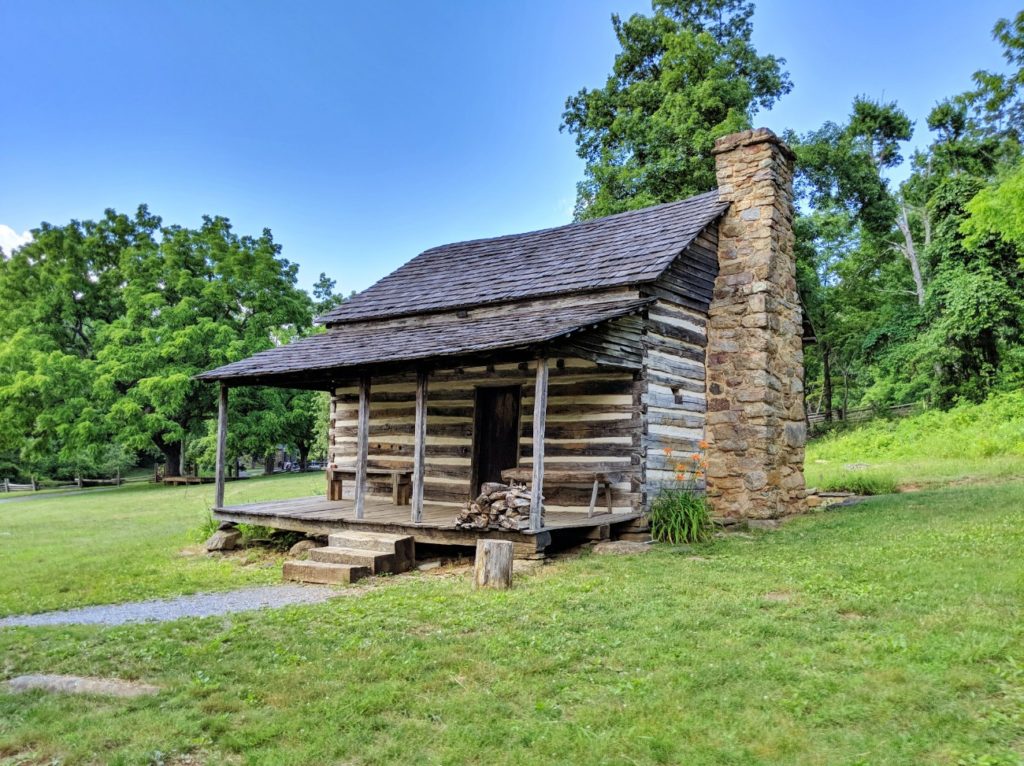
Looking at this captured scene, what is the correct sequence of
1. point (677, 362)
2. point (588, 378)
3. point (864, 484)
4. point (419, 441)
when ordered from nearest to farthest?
point (419, 441) < point (588, 378) < point (677, 362) < point (864, 484)

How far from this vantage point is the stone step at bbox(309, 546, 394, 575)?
898cm

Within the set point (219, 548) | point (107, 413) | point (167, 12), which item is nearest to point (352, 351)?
point (219, 548)

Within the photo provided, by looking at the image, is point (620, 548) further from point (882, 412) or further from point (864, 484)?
point (882, 412)

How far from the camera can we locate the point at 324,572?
346 inches

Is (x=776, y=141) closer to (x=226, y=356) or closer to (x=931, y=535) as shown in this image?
(x=931, y=535)

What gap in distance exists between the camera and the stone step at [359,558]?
29.5 feet

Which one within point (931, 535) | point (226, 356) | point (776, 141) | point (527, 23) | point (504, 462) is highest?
point (527, 23)

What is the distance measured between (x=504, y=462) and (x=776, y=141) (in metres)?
7.45

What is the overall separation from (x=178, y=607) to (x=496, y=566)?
345 centimetres

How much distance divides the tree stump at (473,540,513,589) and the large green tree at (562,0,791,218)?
1679 cm

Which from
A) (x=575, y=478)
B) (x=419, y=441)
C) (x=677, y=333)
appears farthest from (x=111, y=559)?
(x=677, y=333)

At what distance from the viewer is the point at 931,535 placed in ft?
27.7

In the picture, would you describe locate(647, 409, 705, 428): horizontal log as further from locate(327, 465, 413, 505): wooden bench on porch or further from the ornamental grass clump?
locate(327, 465, 413, 505): wooden bench on porch

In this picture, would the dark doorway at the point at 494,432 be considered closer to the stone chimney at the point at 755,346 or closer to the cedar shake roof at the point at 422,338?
the cedar shake roof at the point at 422,338
